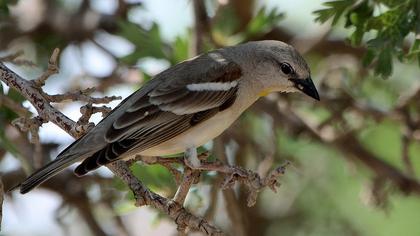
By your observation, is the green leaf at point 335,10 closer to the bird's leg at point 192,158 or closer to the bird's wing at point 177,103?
the bird's wing at point 177,103

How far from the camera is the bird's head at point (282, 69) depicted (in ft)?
16.3

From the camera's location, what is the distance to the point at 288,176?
670 cm

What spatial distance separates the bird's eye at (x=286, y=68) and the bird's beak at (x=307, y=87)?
0.27 ft

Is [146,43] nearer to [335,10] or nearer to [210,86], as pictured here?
[210,86]

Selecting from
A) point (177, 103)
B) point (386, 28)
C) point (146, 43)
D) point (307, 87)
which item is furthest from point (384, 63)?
point (146, 43)

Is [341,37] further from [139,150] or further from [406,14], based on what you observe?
[139,150]

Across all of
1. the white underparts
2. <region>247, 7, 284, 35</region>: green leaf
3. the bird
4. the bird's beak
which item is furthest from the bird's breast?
<region>247, 7, 284, 35</region>: green leaf

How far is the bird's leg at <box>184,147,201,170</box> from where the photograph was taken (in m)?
4.23

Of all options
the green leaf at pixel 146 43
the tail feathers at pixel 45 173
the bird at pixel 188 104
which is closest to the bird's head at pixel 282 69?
the bird at pixel 188 104

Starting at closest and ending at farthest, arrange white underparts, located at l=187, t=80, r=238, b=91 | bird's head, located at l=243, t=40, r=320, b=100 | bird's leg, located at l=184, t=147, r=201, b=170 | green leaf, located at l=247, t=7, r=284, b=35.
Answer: bird's leg, located at l=184, t=147, r=201, b=170 < white underparts, located at l=187, t=80, r=238, b=91 < bird's head, located at l=243, t=40, r=320, b=100 < green leaf, located at l=247, t=7, r=284, b=35

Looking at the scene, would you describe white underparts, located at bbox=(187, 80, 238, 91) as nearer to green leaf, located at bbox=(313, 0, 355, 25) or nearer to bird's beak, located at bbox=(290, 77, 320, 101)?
bird's beak, located at bbox=(290, 77, 320, 101)

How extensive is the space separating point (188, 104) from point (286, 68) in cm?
66

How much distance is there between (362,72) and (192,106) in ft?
5.51

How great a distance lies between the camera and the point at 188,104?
4.76 m
